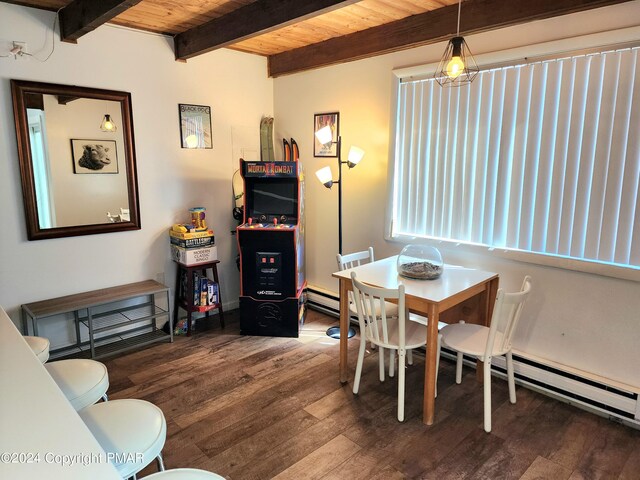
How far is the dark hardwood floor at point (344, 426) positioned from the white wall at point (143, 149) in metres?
0.81

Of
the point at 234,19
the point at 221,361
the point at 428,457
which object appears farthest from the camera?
the point at 221,361

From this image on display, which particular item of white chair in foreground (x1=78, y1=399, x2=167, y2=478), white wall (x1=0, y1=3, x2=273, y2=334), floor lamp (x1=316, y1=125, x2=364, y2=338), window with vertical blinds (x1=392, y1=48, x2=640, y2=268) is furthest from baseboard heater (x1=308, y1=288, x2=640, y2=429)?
white wall (x1=0, y1=3, x2=273, y2=334)

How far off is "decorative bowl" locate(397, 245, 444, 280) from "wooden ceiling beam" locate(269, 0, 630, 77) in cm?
146

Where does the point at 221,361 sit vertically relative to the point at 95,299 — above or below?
below

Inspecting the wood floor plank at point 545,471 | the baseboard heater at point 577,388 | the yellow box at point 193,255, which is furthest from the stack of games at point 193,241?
the wood floor plank at point 545,471

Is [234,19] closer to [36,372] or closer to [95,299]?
[95,299]

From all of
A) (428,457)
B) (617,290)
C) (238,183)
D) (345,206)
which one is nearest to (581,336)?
(617,290)

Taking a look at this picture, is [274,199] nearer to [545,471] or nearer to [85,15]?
[85,15]

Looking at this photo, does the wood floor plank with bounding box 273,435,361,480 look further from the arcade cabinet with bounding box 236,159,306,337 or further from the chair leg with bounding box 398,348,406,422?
the arcade cabinet with bounding box 236,159,306,337

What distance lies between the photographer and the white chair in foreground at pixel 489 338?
7.48 feet

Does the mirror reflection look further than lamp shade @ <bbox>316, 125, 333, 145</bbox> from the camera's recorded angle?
No

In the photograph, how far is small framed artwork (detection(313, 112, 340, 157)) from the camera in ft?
12.6

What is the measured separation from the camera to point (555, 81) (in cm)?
250

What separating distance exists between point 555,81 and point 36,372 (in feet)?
9.34
